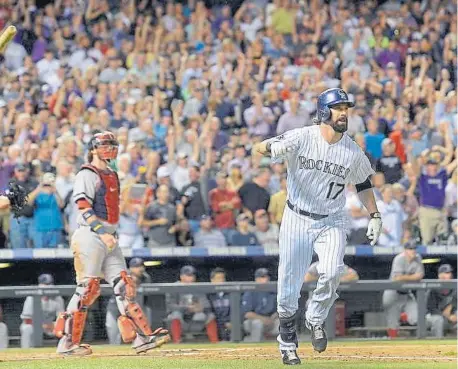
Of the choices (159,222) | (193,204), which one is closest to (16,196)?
(159,222)

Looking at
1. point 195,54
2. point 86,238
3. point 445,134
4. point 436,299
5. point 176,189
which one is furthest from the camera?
point 195,54

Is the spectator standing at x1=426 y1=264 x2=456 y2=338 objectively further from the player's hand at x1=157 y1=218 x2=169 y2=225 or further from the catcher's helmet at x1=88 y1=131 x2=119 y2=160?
the catcher's helmet at x1=88 y1=131 x2=119 y2=160

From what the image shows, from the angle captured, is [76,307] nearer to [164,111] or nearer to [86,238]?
[86,238]

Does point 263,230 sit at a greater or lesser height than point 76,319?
Result: greater

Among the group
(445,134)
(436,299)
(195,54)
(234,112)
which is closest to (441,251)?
(436,299)

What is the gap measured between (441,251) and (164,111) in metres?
4.75

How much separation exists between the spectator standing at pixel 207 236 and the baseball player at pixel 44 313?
1849 mm

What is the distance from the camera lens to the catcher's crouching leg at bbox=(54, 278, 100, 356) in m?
11.3

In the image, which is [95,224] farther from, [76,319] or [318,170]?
[318,170]

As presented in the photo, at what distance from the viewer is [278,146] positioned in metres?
9.66

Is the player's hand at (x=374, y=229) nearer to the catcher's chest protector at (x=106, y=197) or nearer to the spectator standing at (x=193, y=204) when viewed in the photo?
the catcher's chest protector at (x=106, y=197)

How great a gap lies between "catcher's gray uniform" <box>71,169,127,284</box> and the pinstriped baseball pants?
187 cm

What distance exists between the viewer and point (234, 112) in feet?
59.9

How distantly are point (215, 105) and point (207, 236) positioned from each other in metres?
3.69
